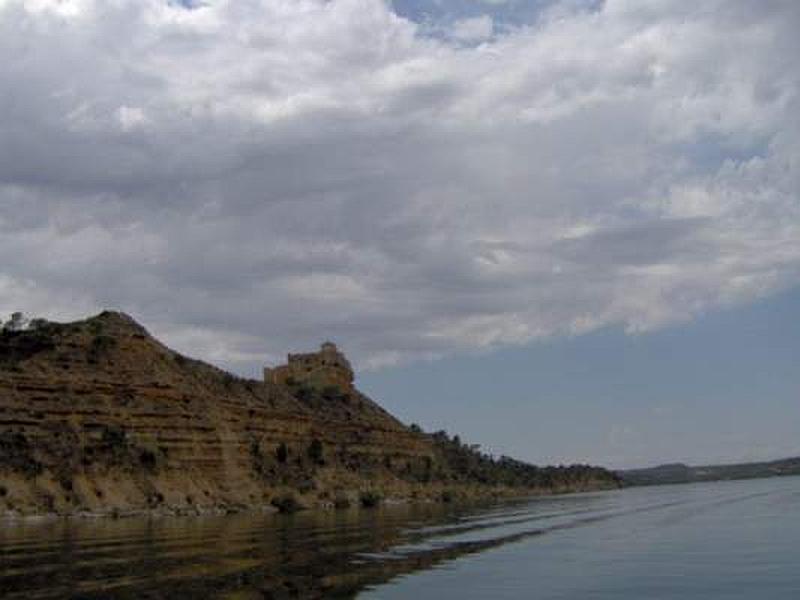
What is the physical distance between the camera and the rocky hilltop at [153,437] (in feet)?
242

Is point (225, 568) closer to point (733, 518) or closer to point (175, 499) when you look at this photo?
point (733, 518)

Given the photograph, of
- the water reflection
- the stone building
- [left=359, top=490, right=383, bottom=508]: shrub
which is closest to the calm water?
the water reflection

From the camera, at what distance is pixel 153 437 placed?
85.5 meters

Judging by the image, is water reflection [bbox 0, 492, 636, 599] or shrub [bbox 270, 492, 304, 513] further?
shrub [bbox 270, 492, 304, 513]

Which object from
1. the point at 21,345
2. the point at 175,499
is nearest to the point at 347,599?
the point at 175,499

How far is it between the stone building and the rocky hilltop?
2573 centimetres

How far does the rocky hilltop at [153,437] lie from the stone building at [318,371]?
84.4ft

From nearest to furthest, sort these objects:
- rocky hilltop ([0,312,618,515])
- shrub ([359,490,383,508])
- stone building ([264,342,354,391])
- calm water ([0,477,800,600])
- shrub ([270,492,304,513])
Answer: calm water ([0,477,800,600]) < rocky hilltop ([0,312,618,515]) < shrub ([270,492,304,513]) < shrub ([359,490,383,508]) < stone building ([264,342,354,391])

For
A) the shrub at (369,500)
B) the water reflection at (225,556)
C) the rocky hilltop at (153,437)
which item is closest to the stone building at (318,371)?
the rocky hilltop at (153,437)

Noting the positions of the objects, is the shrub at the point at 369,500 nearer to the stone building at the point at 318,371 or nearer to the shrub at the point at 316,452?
the shrub at the point at 316,452

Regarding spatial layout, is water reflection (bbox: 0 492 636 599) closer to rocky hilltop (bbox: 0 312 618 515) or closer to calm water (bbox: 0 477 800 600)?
calm water (bbox: 0 477 800 600)

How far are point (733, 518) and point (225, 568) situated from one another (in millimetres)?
40104

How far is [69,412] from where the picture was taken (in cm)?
8050

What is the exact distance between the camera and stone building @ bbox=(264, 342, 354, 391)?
6172 inches
